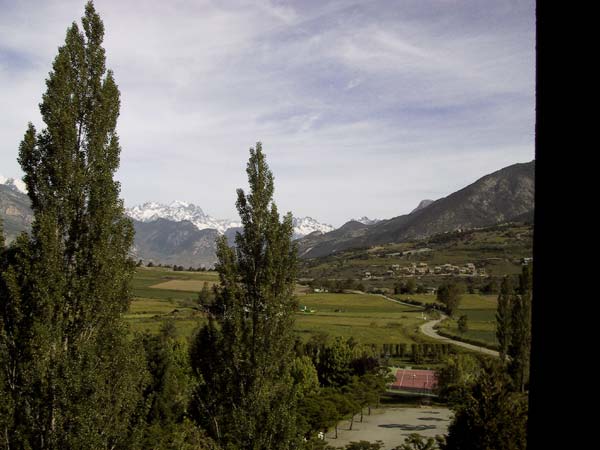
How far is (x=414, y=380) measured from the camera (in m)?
65.9

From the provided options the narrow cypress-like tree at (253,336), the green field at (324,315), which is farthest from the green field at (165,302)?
the narrow cypress-like tree at (253,336)

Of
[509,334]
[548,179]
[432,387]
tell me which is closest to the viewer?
[548,179]

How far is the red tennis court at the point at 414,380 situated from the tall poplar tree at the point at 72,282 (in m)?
53.1

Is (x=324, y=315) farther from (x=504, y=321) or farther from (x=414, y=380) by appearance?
(x=504, y=321)

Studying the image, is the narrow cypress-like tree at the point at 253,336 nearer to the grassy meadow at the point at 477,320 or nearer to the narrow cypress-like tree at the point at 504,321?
the narrow cypress-like tree at the point at 504,321

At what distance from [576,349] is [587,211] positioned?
549 millimetres

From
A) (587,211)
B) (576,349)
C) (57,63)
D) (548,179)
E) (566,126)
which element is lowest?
(576,349)

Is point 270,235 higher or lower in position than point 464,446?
higher

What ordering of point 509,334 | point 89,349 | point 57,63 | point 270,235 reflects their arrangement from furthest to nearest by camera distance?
point 509,334 < point 270,235 < point 57,63 < point 89,349

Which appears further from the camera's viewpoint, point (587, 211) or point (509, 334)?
point (509, 334)

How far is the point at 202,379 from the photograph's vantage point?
17625 mm

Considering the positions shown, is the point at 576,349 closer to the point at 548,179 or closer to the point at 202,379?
the point at 548,179

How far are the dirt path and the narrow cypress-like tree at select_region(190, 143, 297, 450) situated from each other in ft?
83.0

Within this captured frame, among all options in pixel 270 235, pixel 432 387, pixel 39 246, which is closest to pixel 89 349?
pixel 39 246
